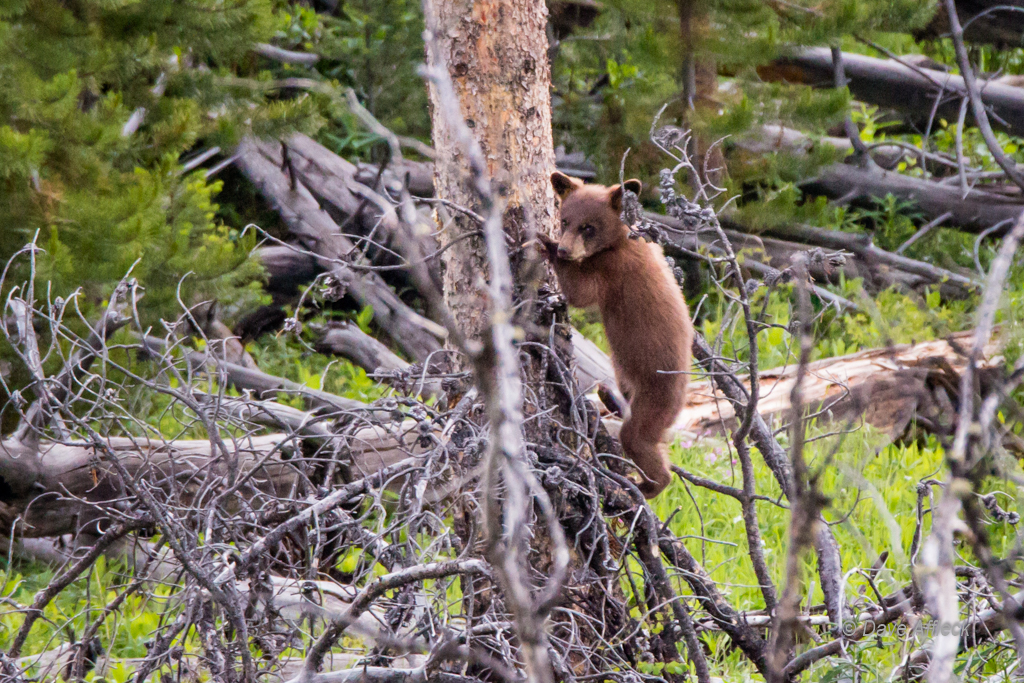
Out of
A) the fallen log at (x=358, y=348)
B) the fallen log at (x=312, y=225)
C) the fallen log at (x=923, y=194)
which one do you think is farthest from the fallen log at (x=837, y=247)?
the fallen log at (x=358, y=348)

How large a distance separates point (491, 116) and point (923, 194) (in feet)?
18.3

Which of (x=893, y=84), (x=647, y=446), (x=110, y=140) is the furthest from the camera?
(x=893, y=84)

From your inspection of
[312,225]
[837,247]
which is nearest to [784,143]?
[837,247]

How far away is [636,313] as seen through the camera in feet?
11.0

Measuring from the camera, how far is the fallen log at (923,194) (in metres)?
6.78

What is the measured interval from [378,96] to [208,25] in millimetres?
2602

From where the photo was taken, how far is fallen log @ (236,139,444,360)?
19.7 feet

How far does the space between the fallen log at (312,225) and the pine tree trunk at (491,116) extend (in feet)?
10.1

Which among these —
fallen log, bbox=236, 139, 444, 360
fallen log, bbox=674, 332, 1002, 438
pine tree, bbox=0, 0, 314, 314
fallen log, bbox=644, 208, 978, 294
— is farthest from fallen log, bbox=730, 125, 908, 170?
pine tree, bbox=0, 0, 314, 314

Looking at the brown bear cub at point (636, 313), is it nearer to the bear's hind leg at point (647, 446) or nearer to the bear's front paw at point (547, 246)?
the bear's hind leg at point (647, 446)

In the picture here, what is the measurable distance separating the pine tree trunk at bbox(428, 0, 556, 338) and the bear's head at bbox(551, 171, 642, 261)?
0.35m

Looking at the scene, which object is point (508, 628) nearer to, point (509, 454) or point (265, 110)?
point (509, 454)

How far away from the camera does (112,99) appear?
4.38 m

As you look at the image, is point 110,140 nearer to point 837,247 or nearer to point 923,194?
point 837,247
